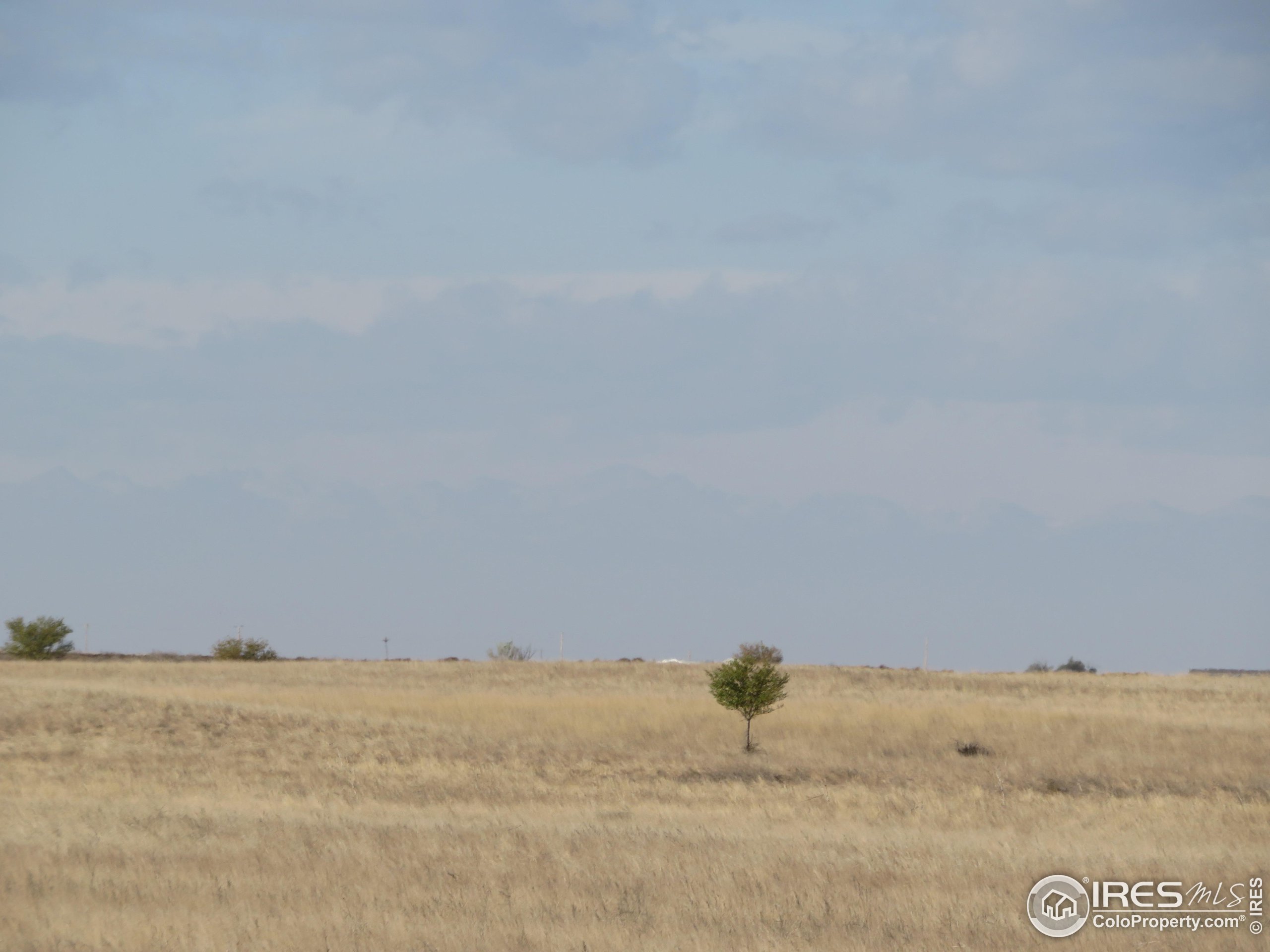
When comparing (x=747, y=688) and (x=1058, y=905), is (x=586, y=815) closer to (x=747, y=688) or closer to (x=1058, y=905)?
(x=1058, y=905)

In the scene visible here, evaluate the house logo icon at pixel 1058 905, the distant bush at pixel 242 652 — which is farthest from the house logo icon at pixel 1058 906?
the distant bush at pixel 242 652

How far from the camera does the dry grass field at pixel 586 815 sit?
12.5 m

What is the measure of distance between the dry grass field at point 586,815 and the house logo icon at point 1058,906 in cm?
25

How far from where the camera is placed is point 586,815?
943 inches

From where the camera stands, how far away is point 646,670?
69.9 meters

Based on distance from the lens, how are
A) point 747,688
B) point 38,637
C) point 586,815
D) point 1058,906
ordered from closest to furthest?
point 1058,906 < point 586,815 < point 747,688 < point 38,637

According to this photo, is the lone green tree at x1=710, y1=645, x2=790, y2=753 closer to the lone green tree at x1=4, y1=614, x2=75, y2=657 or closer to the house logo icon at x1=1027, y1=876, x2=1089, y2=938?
the house logo icon at x1=1027, y1=876, x2=1089, y2=938

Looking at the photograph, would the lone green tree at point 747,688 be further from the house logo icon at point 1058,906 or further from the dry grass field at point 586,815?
the house logo icon at point 1058,906

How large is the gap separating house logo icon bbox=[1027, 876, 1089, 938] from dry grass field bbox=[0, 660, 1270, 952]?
0.83 ft

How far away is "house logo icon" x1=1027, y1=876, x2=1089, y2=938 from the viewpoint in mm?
12555

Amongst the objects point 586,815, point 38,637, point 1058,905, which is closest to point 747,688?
point 586,815

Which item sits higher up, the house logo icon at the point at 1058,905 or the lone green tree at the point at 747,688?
the lone green tree at the point at 747,688

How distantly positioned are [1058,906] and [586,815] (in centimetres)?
1220

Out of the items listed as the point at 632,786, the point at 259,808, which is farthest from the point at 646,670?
the point at 259,808
